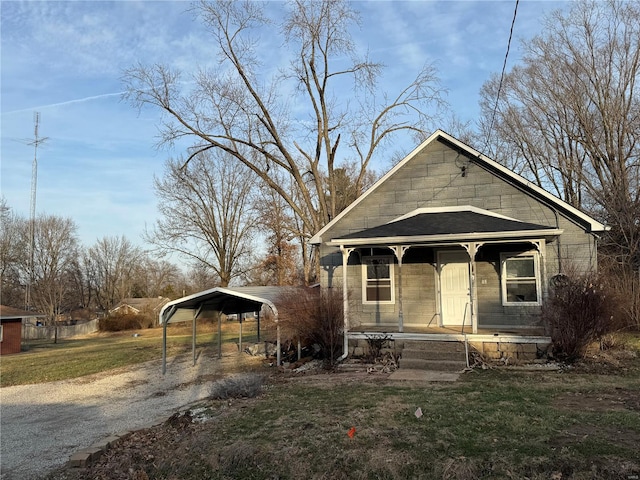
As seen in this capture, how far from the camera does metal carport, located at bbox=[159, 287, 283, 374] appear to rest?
12986mm

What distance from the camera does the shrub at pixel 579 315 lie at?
407 inches

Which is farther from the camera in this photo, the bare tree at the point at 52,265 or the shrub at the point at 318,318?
the bare tree at the point at 52,265

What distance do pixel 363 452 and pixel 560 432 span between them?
8.21ft

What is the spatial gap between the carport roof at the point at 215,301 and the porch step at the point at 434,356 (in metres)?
3.68

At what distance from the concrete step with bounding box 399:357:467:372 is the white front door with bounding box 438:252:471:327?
3.02 metres

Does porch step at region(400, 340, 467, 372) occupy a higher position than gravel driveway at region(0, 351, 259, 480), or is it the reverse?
porch step at region(400, 340, 467, 372)

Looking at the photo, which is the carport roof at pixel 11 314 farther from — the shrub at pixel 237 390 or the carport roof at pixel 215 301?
the shrub at pixel 237 390

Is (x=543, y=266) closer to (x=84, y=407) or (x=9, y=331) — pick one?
(x=84, y=407)

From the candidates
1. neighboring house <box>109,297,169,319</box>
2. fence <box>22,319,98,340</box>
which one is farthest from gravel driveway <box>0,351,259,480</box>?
fence <box>22,319,98,340</box>

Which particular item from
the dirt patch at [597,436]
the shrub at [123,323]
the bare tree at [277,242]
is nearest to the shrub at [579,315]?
the dirt patch at [597,436]

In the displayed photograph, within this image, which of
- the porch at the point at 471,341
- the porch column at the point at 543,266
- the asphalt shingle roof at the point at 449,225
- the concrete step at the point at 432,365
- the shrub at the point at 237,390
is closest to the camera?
the shrub at the point at 237,390

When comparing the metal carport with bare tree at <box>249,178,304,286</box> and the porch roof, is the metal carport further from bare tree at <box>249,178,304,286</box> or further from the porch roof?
bare tree at <box>249,178,304,286</box>

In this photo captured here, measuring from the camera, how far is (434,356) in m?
11.5

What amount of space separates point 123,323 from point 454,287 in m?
39.0
